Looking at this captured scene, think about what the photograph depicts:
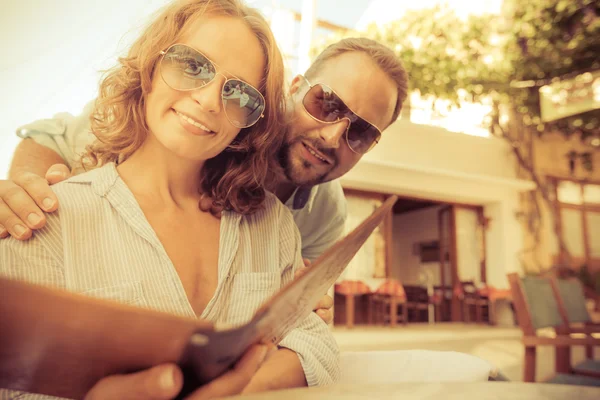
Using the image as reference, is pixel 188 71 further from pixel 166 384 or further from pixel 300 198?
pixel 300 198

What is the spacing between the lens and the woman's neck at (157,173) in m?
0.91

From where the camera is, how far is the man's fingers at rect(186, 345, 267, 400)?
→ 1.45ft

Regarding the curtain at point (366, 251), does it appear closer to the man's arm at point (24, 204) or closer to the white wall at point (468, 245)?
the white wall at point (468, 245)

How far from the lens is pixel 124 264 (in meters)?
0.79

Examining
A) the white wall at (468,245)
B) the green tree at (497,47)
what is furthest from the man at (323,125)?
the white wall at (468,245)

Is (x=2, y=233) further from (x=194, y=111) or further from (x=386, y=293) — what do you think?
(x=386, y=293)

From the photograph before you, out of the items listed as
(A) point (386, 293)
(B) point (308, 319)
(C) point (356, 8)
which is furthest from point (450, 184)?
(B) point (308, 319)

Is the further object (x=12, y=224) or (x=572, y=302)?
(x=572, y=302)

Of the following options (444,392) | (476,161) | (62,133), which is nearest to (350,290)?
(476,161)

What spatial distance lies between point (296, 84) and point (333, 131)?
288mm

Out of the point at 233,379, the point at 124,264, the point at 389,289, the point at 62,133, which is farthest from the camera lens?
the point at 389,289

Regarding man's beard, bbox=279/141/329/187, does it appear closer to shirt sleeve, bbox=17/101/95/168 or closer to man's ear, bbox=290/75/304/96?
man's ear, bbox=290/75/304/96

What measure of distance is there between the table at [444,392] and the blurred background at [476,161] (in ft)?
11.8

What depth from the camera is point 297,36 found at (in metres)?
7.32
